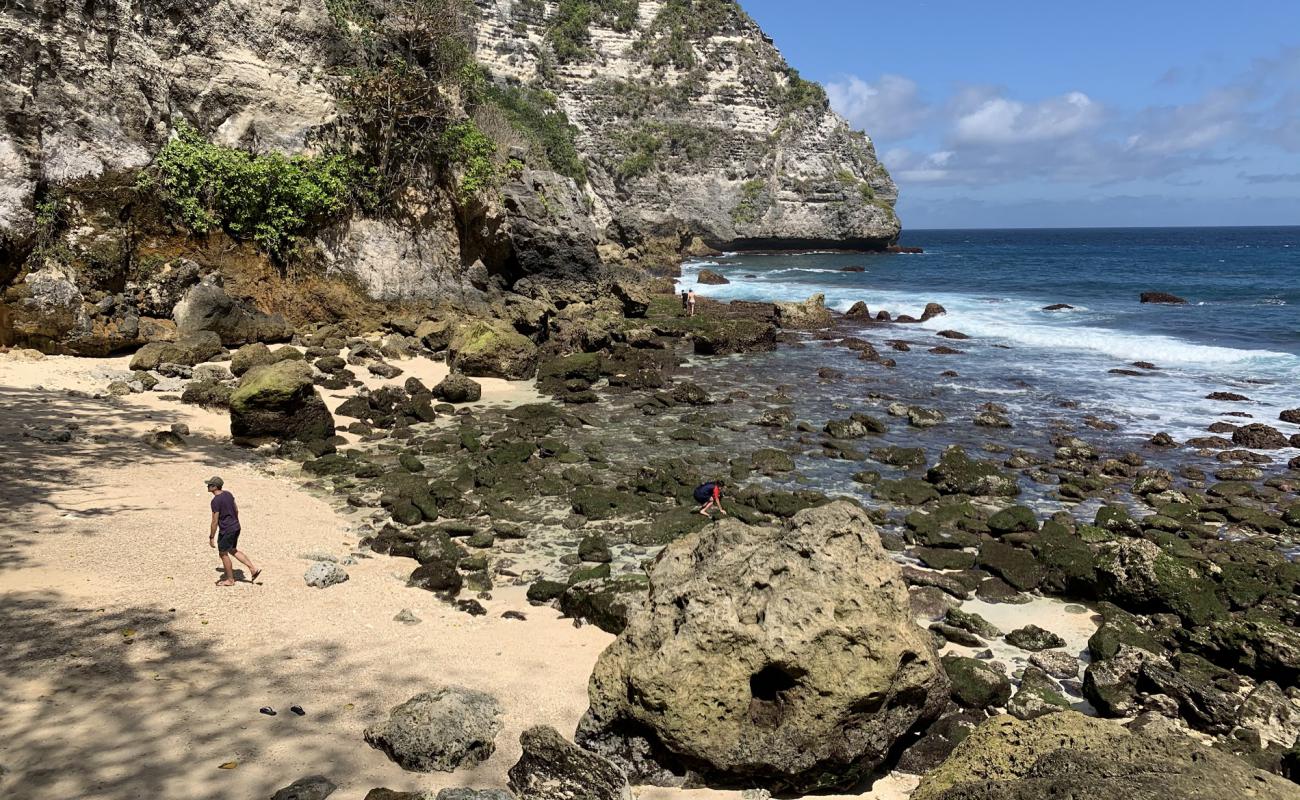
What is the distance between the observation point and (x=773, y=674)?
19.9 ft

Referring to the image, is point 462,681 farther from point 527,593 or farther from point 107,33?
point 107,33

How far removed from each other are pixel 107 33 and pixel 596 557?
67.2 ft

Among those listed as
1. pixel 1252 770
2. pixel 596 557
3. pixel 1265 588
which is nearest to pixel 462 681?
pixel 596 557

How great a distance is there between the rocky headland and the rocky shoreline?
7 centimetres

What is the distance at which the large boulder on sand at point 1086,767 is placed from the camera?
11.5ft

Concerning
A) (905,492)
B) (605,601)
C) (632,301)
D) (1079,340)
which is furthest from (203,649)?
(1079,340)

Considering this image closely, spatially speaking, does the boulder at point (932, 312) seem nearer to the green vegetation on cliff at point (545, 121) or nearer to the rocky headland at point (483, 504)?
the rocky headland at point (483, 504)

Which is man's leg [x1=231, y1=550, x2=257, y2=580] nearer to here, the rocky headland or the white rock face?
the rocky headland

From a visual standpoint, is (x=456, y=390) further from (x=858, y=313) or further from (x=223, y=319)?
(x=858, y=313)

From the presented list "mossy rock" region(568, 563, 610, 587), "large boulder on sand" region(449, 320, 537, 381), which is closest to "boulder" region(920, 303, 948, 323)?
"large boulder on sand" region(449, 320, 537, 381)

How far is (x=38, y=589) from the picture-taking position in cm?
752

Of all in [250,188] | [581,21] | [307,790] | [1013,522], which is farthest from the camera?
[581,21]

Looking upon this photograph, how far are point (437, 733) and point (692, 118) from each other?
257 feet

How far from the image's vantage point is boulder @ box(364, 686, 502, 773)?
19.0 feet
